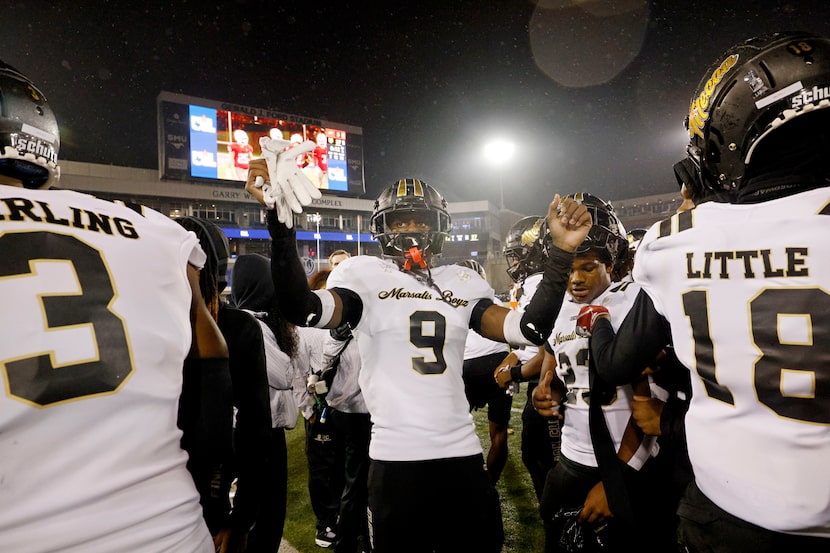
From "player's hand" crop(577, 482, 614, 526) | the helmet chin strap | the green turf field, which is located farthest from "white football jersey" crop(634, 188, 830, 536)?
the green turf field

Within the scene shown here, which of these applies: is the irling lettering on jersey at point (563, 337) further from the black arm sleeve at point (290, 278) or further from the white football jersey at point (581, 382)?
the black arm sleeve at point (290, 278)

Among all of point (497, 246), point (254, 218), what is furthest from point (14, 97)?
point (497, 246)

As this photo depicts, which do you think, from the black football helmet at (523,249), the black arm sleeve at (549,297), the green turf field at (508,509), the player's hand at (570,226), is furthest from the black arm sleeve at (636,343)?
the black football helmet at (523,249)

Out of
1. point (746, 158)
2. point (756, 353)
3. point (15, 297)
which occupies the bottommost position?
point (756, 353)

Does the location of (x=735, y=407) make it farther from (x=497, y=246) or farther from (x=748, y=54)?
(x=497, y=246)

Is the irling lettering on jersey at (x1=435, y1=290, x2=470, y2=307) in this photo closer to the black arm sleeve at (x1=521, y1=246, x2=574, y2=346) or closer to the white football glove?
the black arm sleeve at (x1=521, y1=246, x2=574, y2=346)

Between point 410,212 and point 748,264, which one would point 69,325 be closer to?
point 748,264

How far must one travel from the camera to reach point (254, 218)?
41531 mm

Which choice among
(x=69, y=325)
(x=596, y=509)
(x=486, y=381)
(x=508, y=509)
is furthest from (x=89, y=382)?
(x=486, y=381)

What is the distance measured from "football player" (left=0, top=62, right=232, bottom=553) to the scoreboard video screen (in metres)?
30.5

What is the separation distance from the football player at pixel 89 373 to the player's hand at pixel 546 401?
87.4 inches

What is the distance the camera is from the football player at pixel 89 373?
109 centimetres

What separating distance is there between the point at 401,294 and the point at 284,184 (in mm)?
980

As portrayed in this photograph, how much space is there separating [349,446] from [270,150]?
2.85 meters
